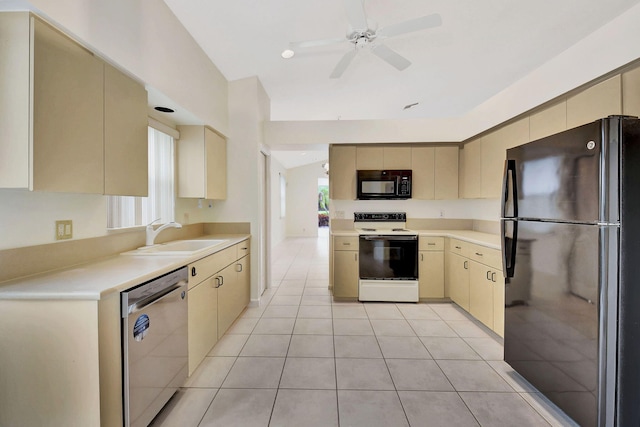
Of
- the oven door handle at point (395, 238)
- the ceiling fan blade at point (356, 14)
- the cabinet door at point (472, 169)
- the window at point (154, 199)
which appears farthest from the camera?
the oven door handle at point (395, 238)

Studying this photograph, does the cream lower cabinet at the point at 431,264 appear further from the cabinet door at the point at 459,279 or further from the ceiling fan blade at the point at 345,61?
the ceiling fan blade at the point at 345,61

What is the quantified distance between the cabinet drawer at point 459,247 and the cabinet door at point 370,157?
1389mm

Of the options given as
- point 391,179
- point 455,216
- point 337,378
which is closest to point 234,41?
point 391,179

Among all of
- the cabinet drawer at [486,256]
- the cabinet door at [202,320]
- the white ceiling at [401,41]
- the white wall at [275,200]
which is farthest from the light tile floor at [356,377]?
the white wall at [275,200]

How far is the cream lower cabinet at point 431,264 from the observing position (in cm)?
348

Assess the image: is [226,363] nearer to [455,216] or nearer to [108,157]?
[108,157]

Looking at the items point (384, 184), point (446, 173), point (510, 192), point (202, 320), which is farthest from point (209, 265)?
point (446, 173)

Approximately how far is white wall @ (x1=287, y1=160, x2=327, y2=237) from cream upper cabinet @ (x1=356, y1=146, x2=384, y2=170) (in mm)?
6755

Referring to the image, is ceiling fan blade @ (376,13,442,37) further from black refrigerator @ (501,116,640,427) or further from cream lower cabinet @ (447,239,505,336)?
cream lower cabinet @ (447,239,505,336)

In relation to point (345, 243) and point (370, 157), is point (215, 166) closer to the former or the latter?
point (345, 243)

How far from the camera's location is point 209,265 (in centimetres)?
214

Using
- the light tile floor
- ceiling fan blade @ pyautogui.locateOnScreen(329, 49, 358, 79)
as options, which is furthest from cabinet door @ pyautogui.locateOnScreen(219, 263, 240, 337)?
ceiling fan blade @ pyautogui.locateOnScreen(329, 49, 358, 79)

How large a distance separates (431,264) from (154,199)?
330cm

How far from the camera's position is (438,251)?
348cm
